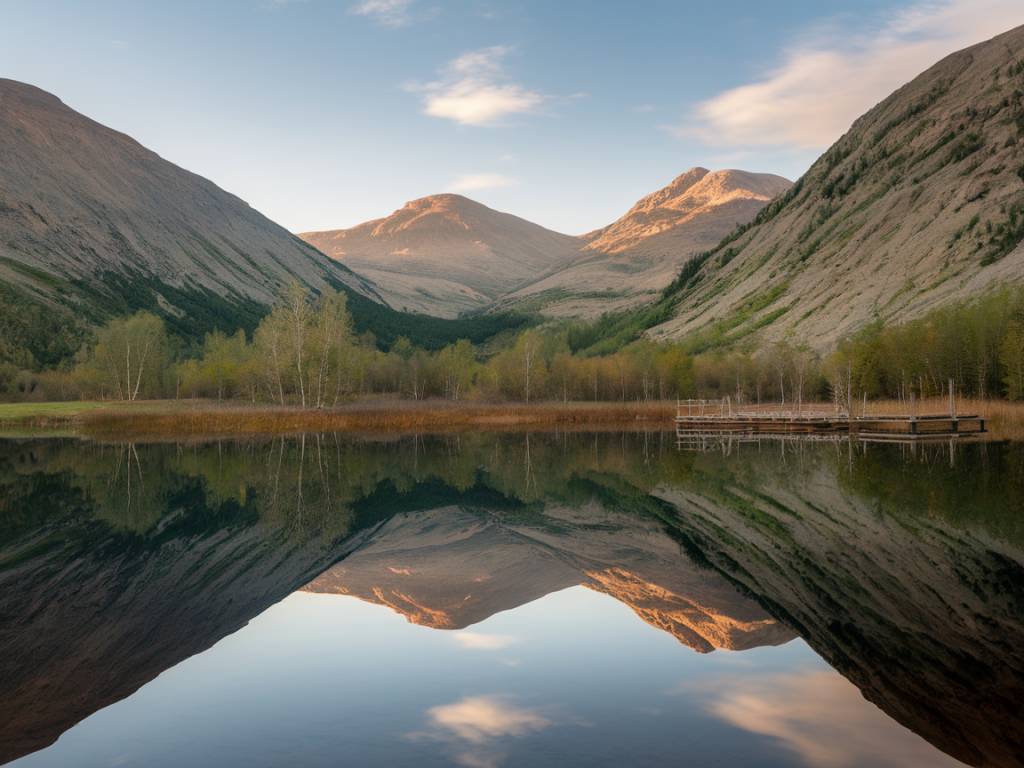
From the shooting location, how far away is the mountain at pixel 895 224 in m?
123

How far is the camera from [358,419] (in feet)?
270

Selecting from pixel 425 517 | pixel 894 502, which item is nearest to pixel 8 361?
pixel 425 517

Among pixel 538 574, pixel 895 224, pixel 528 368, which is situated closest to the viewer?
pixel 538 574

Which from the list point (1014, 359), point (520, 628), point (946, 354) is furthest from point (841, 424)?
point (520, 628)

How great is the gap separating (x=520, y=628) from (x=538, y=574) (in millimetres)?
5214

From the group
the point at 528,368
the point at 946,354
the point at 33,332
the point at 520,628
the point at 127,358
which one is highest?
the point at 33,332

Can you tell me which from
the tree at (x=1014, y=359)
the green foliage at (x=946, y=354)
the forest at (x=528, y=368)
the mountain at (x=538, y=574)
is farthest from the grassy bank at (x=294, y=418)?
the mountain at (x=538, y=574)

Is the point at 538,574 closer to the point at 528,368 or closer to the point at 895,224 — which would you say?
the point at 528,368

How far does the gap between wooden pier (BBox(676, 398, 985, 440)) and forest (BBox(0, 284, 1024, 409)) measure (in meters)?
3.87

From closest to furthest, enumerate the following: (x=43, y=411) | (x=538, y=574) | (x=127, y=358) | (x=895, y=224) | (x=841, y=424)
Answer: (x=538, y=574)
(x=841, y=424)
(x=43, y=411)
(x=127, y=358)
(x=895, y=224)

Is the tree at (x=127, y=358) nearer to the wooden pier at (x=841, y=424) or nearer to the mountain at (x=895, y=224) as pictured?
the wooden pier at (x=841, y=424)

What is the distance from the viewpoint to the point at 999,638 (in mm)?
14344

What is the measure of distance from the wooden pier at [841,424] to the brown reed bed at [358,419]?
6.63 metres

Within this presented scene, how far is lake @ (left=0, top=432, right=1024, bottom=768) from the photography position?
1105 cm
